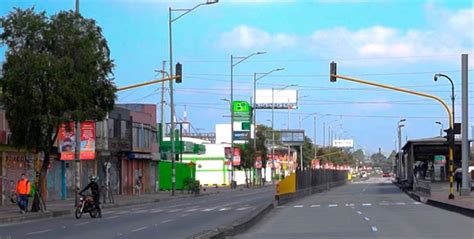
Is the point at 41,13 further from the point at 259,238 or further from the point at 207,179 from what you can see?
the point at 207,179

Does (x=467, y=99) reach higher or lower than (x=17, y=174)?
higher

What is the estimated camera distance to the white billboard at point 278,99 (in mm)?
140000

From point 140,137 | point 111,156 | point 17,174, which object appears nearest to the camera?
point 17,174

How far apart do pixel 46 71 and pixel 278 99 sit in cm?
10480

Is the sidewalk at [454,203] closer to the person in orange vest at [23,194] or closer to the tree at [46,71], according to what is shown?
the tree at [46,71]

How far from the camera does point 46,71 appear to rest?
3753cm

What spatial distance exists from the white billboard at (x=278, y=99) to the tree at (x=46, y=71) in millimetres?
100521

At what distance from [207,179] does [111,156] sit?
54372mm

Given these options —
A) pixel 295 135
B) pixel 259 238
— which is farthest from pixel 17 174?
pixel 295 135

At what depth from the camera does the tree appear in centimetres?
3772

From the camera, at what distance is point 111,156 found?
66.6 m

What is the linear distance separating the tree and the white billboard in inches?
3958

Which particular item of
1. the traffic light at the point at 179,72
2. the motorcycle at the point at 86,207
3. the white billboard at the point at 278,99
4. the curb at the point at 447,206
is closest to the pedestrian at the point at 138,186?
the curb at the point at 447,206

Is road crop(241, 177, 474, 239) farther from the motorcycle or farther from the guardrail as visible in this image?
the guardrail
